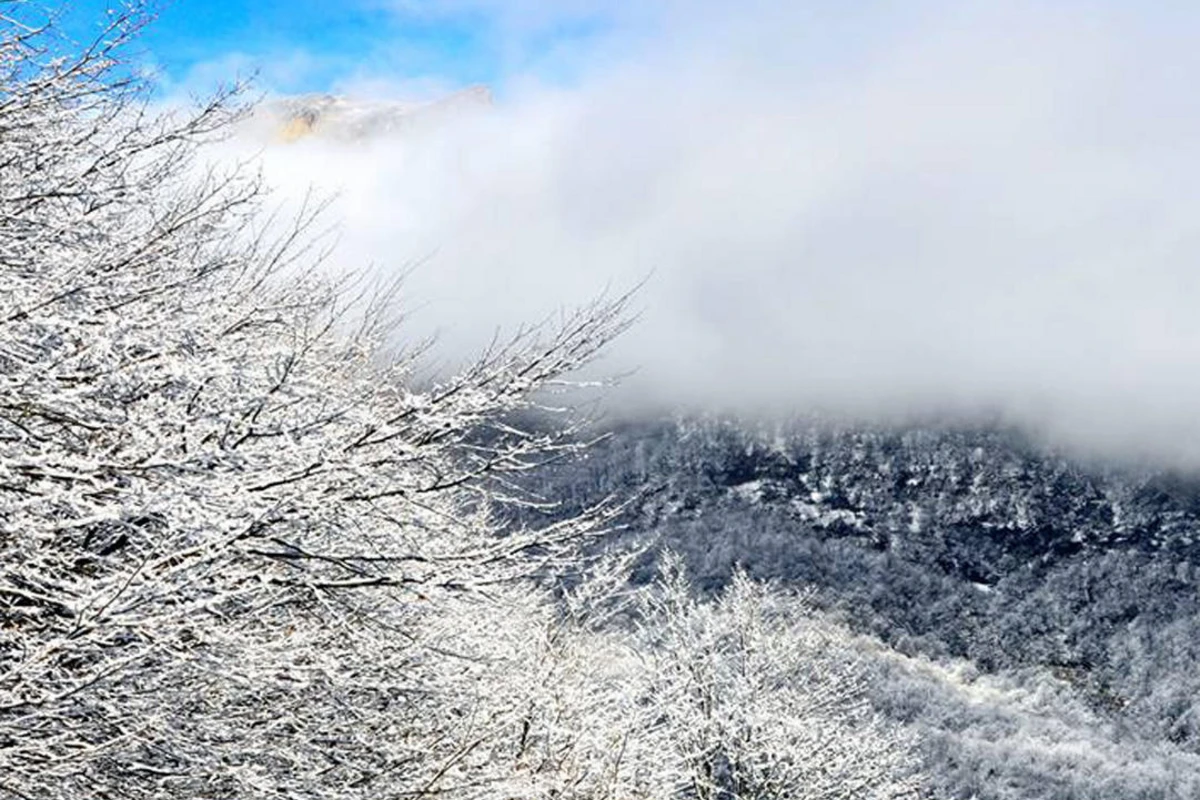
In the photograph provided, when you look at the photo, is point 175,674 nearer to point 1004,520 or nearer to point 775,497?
point 775,497

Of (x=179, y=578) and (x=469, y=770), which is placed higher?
(x=179, y=578)

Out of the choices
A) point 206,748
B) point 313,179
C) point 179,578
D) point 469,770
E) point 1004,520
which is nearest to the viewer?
point 179,578

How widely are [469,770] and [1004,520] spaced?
173m

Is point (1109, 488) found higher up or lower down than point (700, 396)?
lower down

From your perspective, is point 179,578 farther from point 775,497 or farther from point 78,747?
point 775,497

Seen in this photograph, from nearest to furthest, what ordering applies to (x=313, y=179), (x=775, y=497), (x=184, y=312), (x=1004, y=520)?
(x=184, y=312), (x=313, y=179), (x=775, y=497), (x=1004, y=520)

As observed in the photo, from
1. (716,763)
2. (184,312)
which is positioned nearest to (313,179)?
(184,312)

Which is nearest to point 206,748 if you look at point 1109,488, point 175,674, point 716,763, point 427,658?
point 175,674

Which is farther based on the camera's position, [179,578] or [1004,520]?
[1004,520]

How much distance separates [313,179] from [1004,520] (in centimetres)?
17258

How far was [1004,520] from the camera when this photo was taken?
168m

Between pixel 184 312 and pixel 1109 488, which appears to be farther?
pixel 1109 488

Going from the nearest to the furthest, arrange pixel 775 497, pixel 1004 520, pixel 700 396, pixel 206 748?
1. pixel 206 748
2. pixel 775 497
3. pixel 1004 520
4. pixel 700 396

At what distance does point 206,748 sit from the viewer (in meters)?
4.16
